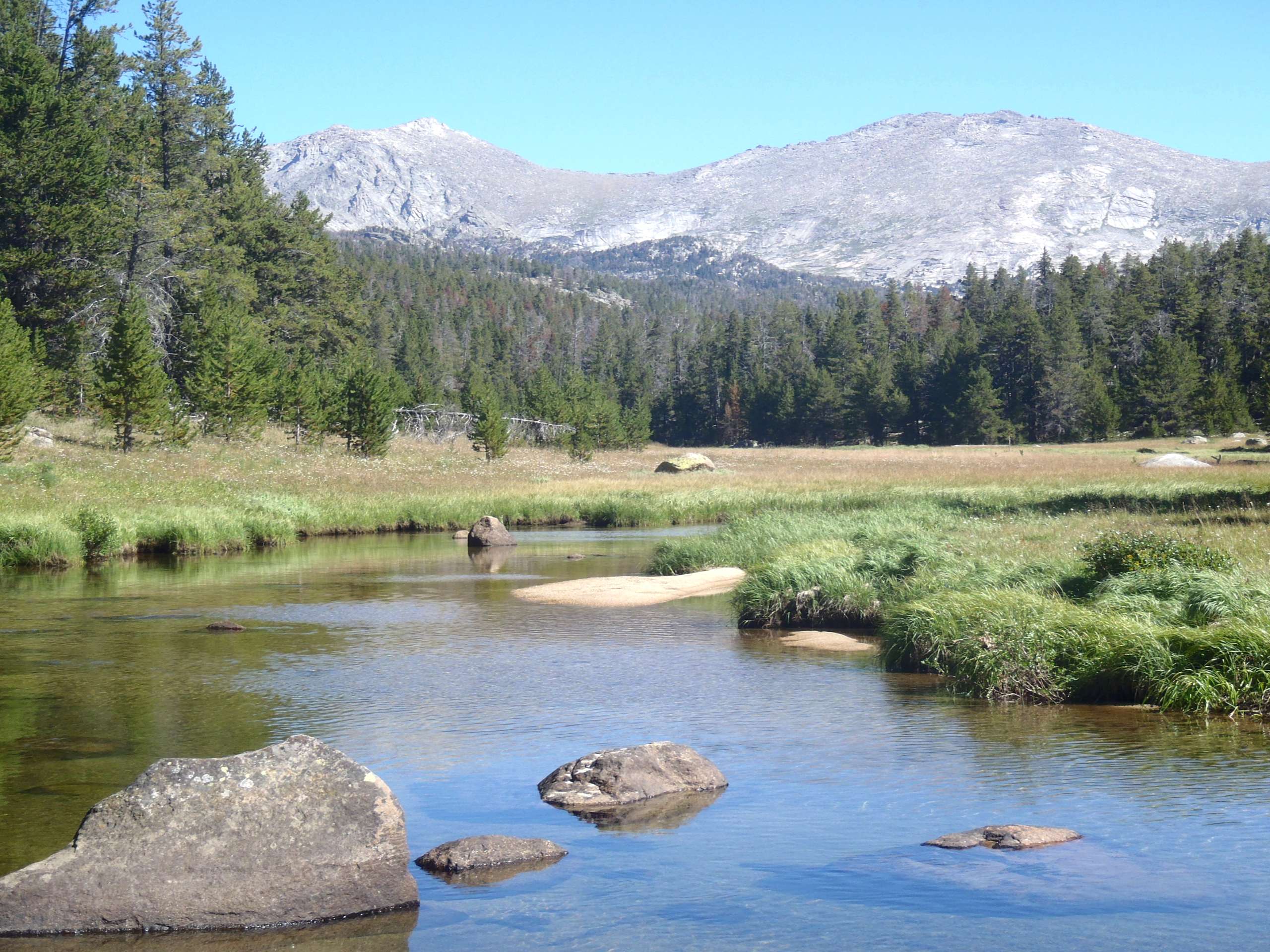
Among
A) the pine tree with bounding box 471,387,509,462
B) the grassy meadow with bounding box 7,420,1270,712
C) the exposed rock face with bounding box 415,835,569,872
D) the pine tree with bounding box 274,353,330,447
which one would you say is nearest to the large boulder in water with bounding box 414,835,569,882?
the exposed rock face with bounding box 415,835,569,872

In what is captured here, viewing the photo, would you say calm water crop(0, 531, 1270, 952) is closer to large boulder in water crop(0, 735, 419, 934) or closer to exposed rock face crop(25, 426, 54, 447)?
large boulder in water crop(0, 735, 419, 934)

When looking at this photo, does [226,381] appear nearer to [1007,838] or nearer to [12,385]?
[12,385]

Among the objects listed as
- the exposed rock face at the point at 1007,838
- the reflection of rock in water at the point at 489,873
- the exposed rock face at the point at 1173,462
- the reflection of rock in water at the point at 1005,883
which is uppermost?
the exposed rock face at the point at 1173,462

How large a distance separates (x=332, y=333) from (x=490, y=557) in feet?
205

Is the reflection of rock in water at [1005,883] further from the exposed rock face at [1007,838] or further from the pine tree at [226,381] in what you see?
the pine tree at [226,381]

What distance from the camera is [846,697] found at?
52.6ft

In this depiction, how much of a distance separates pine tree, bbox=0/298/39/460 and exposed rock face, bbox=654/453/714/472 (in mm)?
40866

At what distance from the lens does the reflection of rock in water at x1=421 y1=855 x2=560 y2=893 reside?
9.28m

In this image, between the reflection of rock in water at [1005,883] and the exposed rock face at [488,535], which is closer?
the reflection of rock in water at [1005,883]

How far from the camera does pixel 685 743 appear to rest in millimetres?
13781

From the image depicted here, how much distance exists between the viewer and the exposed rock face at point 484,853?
31.2ft

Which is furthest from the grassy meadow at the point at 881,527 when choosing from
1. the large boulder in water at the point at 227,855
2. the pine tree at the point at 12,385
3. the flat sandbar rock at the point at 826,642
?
the large boulder in water at the point at 227,855

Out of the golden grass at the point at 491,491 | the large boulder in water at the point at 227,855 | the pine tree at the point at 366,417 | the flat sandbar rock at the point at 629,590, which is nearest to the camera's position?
the large boulder in water at the point at 227,855

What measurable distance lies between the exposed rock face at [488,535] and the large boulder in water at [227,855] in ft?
96.0
